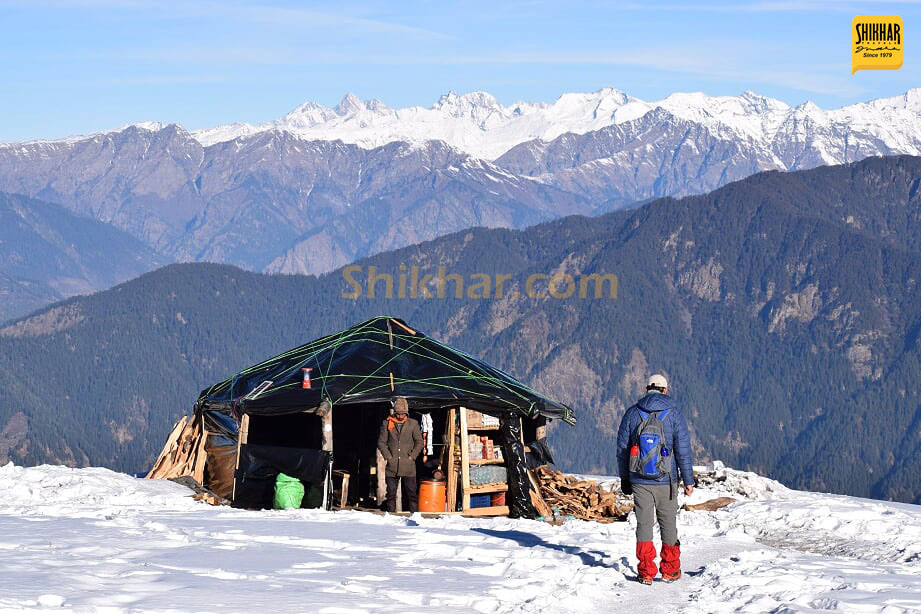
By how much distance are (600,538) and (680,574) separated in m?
4.44

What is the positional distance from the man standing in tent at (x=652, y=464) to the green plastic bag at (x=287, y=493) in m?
11.2

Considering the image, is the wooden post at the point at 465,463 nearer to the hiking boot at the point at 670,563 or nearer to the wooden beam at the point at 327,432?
the wooden beam at the point at 327,432

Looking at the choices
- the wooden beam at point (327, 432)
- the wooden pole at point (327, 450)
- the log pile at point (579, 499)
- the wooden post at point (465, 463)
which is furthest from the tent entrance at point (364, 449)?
the log pile at point (579, 499)

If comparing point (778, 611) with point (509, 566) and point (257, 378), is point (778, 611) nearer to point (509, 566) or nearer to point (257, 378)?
point (509, 566)

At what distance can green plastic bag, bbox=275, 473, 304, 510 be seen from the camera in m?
27.2

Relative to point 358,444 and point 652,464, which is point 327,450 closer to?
point 358,444

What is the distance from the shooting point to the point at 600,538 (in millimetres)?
22188

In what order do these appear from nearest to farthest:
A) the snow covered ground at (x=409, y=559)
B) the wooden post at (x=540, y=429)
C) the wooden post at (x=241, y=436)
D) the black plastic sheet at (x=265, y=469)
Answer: the snow covered ground at (x=409, y=559) < the black plastic sheet at (x=265, y=469) < the wooden post at (x=241, y=436) < the wooden post at (x=540, y=429)

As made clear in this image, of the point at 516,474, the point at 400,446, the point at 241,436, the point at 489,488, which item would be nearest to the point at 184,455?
the point at 241,436

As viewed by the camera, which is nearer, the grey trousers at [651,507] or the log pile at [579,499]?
the grey trousers at [651,507]

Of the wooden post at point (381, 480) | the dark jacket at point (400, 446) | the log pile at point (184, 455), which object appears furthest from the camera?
the log pile at point (184, 455)

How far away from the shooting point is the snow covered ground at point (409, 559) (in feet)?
51.2

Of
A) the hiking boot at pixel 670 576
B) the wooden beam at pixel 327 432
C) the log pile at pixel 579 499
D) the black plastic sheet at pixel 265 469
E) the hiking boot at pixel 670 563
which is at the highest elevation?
the wooden beam at pixel 327 432

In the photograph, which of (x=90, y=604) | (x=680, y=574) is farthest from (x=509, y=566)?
(x=90, y=604)
